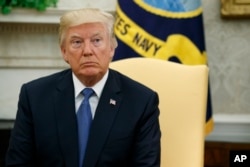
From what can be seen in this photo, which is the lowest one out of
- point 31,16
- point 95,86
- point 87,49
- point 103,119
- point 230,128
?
point 230,128

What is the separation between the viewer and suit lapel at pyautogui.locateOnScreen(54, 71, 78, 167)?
159 cm

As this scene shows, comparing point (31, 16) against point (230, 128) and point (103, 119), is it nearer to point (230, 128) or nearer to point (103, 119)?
point (230, 128)

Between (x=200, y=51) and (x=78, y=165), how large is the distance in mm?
1757

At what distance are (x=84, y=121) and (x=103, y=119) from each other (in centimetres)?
6

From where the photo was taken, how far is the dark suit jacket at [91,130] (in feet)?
5.21

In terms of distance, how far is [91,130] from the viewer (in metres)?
1.61

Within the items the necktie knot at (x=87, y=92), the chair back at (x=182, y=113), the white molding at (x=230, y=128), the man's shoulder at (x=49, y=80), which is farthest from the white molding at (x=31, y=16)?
the necktie knot at (x=87, y=92)

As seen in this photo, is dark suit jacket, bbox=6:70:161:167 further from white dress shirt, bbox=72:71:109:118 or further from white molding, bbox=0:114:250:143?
white molding, bbox=0:114:250:143

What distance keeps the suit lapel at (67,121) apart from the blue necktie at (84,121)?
0.02m

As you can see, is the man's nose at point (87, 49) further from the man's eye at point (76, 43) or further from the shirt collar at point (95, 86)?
the shirt collar at point (95, 86)

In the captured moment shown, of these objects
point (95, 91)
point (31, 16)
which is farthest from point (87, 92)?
point (31, 16)

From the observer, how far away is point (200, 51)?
10.4 feet

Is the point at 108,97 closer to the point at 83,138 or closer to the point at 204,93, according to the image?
the point at 83,138

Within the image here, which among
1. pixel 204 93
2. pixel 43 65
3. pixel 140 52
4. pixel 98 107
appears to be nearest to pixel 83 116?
pixel 98 107
